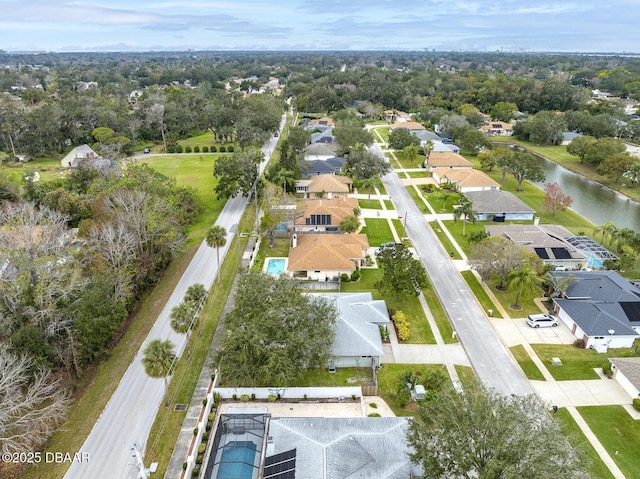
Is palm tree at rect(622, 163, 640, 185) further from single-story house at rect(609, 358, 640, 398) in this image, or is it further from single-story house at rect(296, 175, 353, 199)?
single-story house at rect(609, 358, 640, 398)

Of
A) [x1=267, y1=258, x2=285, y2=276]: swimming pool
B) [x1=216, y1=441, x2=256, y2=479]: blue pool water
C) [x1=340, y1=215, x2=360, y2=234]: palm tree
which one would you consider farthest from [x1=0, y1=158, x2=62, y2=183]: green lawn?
[x1=216, y1=441, x2=256, y2=479]: blue pool water

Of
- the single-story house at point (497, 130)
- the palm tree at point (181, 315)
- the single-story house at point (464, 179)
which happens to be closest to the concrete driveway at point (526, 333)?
the palm tree at point (181, 315)

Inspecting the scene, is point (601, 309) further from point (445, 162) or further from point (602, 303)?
point (445, 162)

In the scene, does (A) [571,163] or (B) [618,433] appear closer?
(B) [618,433]

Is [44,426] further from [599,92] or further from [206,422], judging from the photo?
[599,92]

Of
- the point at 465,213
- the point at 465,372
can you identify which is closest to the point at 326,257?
the point at 465,372

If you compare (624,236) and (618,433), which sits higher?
(624,236)

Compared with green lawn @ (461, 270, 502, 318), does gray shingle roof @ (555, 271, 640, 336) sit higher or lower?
higher
